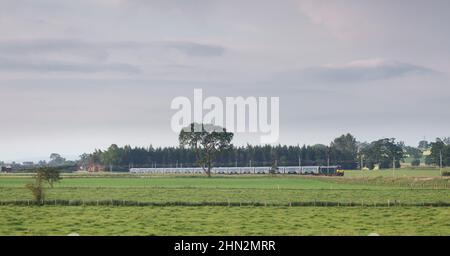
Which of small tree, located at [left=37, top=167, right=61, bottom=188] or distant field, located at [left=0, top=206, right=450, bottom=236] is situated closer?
distant field, located at [left=0, top=206, right=450, bottom=236]

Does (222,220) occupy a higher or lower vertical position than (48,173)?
lower

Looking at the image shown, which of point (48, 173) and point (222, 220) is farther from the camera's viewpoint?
point (48, 173)

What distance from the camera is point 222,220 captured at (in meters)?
51.4

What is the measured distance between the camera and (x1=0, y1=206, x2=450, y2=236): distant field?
145ft

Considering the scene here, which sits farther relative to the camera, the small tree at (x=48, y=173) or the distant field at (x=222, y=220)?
the small tree at (x=48, y=173)

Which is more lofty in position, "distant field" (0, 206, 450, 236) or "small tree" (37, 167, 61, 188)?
"small tree" (37, 167, 61, 188)

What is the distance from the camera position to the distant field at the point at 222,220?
4405 centimetres

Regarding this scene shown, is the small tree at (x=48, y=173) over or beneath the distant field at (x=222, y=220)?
over
